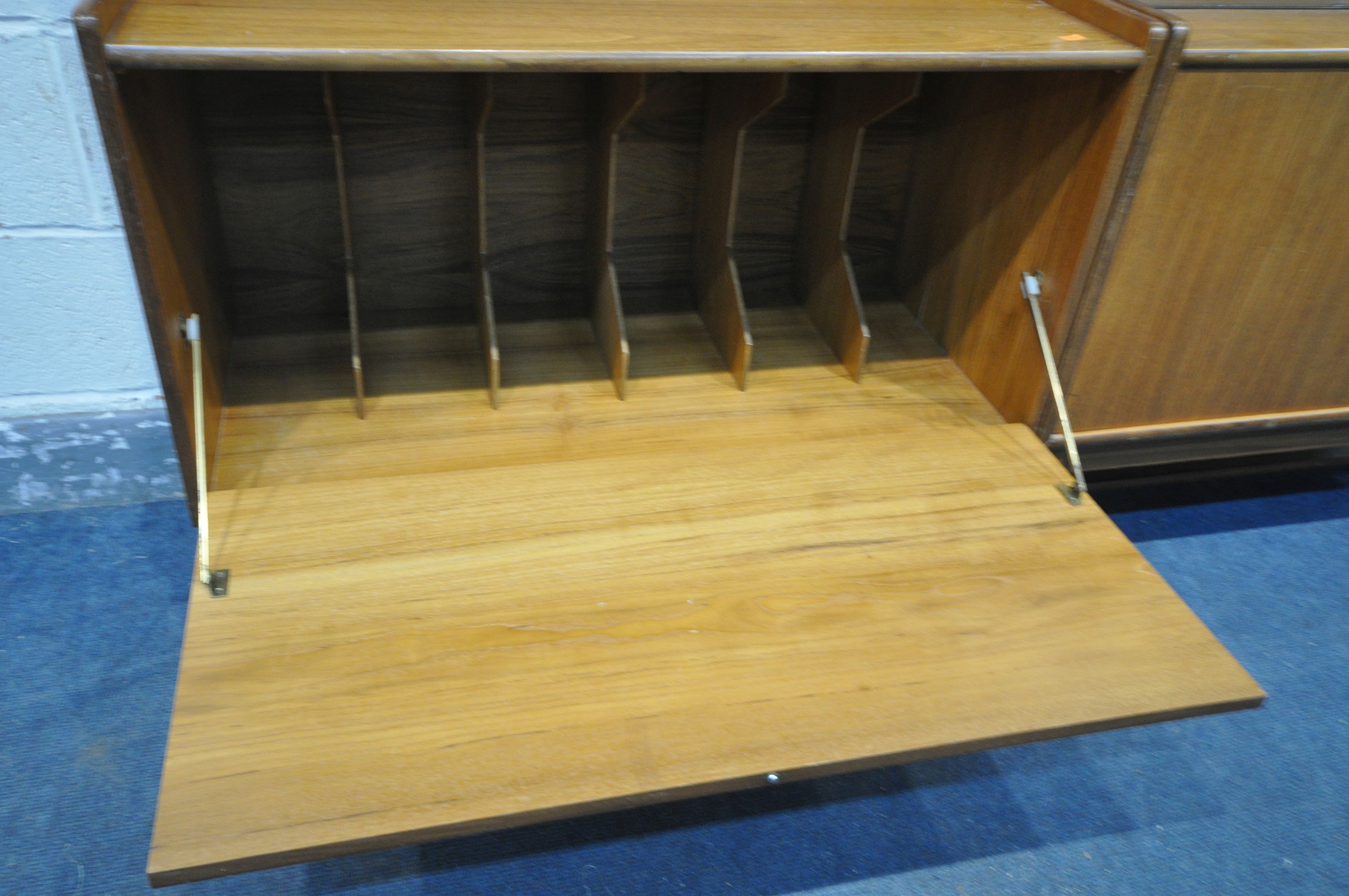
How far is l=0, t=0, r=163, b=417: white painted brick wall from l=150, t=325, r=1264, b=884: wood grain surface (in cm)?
55

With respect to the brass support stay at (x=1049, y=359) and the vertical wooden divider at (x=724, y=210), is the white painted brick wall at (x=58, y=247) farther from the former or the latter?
the brass support stay at (x=1049, y=359)

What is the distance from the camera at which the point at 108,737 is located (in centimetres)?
122

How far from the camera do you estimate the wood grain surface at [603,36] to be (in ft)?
2.69

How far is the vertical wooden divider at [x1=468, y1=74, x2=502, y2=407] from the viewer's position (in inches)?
44.0

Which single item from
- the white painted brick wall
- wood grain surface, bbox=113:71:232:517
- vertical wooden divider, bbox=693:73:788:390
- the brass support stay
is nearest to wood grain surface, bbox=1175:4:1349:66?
the brass support stay

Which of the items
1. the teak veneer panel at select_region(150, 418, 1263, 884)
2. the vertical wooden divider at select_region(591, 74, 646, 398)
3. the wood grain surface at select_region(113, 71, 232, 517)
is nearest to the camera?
the teak veneer panel at select_region(150, 418, 1263, 884)

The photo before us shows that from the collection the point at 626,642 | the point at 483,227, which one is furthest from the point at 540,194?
the point at 626,642

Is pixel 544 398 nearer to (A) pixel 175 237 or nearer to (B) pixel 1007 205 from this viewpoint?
(A) pixel 175 237

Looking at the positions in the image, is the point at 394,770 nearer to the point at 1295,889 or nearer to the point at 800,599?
the point at 800,599

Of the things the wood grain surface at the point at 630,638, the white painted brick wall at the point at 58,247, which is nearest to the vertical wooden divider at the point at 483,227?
the wood grain surface at the point at 630,638

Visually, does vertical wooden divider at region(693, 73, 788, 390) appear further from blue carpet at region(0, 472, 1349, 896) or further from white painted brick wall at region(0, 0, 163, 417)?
white painted brick wall at region(0, 0, 163, 417)

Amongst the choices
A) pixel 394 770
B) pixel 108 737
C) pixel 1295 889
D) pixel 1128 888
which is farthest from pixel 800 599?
pixel 108 737

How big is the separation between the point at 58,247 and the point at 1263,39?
1.52 m

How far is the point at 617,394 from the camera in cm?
124
